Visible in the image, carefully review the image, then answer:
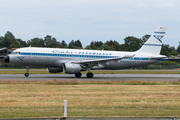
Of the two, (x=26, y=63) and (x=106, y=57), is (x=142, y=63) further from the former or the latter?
(x=26, y=63)

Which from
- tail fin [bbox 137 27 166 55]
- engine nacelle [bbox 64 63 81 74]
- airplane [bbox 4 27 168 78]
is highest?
tail fin [bbox 137 27 166 55]

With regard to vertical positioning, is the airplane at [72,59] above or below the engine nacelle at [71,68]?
above

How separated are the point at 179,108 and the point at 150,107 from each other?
1205 mm

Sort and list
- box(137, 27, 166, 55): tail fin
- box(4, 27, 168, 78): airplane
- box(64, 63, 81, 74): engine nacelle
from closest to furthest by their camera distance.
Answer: box(64, 63, 81, 74): engine nacelle < box(4, 27, 168, 78): airplane < box(137, 27, 166, 55): tail fin

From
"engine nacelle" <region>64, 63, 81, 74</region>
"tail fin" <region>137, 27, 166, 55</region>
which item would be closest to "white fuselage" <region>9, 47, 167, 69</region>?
"engine nacelle" <region>64, 63, 81, 74</region>

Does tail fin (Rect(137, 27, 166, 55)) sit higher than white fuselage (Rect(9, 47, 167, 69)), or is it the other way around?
tail fin (Rect(137, 27, 166, 55))

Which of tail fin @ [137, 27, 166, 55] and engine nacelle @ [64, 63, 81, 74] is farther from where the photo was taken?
tail fin @ [137, 27, 166, 55]

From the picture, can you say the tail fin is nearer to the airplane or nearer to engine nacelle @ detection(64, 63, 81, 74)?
the airplane

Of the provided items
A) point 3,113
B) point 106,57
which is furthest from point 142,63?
point 3,113

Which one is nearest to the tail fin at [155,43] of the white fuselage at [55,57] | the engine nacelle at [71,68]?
the white fuselage at [55,57]

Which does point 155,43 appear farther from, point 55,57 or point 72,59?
point 55,57

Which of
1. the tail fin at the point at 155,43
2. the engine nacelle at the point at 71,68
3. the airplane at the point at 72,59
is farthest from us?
the tail fin at the point at 155,43

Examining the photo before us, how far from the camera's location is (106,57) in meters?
33.1

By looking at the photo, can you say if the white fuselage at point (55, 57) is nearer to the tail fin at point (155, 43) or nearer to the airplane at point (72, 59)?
the airplane at point (72, 59)
